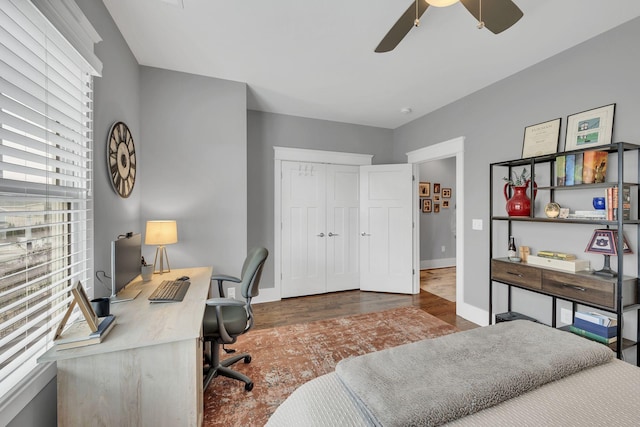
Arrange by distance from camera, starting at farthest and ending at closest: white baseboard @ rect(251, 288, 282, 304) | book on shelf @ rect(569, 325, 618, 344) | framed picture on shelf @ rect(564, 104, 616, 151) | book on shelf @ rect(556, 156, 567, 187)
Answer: white baseboard @ rect(251, 288, 282, 304) → book on shelf @ rect(556, 156, 567, 187) → framed picture on shelf @ rect(564, 104, 616, 151) → book on shelf @ rect(569, 325, 618, 344)

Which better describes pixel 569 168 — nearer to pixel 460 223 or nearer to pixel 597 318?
pixel 597 318

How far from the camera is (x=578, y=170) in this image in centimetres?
203

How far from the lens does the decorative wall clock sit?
1.89 meters

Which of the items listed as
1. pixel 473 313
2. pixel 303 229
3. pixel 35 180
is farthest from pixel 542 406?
pixel 303 229

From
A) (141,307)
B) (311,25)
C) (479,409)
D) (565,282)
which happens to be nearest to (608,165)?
(565,282)

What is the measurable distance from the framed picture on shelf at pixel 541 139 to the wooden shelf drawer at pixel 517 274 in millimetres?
1031

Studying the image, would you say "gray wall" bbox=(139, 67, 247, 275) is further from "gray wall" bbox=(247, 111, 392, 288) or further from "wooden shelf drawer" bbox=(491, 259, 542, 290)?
"wooden shelf drawer" bbox=(491, 259, 542, 290)

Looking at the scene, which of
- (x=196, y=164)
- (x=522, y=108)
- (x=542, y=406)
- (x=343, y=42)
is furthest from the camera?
(x=196, y=164)

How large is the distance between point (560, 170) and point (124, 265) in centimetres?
334

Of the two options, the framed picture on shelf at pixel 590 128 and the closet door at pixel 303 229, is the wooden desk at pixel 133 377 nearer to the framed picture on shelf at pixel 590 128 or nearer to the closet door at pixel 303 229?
the closet door at pixel 303 229

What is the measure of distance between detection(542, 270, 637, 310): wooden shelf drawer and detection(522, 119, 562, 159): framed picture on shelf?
1.07 m

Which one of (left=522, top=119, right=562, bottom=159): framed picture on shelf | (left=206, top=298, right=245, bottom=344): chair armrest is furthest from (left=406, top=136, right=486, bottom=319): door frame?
(left=206, top=298, right=245, bottom=344): chair armrest

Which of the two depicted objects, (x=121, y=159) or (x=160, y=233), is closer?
(x=121, y=159)

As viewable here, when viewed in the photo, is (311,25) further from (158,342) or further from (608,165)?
(608,165)
